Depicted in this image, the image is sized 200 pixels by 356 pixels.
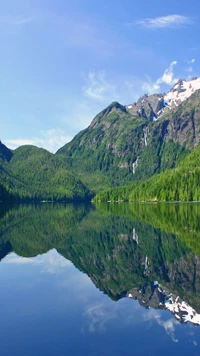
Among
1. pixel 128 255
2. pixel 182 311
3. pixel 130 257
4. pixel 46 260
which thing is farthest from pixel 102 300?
pixel 46 260

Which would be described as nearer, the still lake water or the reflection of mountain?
the still lake water

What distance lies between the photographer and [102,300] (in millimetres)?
22078

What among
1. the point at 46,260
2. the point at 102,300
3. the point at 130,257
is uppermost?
the point at 130,257

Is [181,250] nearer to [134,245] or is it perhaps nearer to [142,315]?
[134,245]

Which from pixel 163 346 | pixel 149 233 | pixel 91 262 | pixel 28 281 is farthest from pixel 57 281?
pixel 149 233

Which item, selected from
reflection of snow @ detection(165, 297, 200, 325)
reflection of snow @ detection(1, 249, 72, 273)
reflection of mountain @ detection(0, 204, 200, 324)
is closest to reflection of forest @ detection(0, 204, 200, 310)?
reflection of mountain @ detection(0, 204, 200, 324)

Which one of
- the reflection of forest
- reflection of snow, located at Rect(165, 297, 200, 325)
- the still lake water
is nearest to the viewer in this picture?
the still lake water

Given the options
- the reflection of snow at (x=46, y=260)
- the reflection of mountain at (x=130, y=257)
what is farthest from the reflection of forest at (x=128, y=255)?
the reflection of snow at (x=46, y=260)

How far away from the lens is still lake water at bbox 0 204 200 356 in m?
15.7

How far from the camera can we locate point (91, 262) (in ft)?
109

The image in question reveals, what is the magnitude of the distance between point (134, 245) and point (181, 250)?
266 inches

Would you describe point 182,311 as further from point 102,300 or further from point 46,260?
point 46,260

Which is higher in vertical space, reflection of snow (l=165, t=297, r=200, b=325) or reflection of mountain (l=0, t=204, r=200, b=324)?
reflection of mountain (l=0, t=204, r=200, b=324)

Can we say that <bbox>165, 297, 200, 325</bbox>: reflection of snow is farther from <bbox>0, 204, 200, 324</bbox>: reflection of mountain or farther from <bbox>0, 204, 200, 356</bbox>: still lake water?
<bbox>0, 204, 200, 324</bbox>: reflection of mountain
